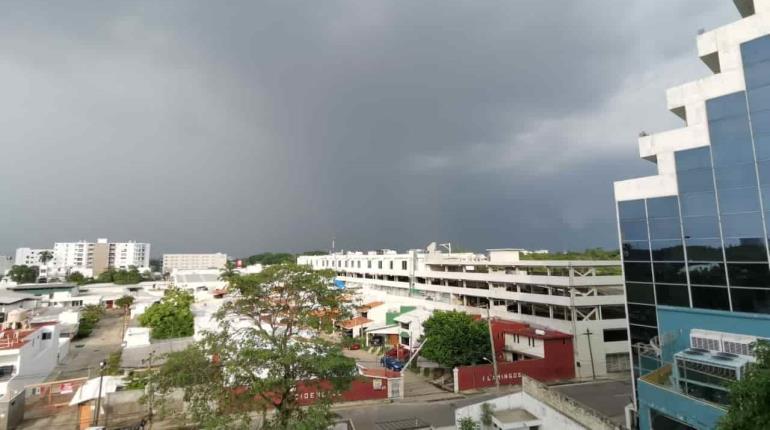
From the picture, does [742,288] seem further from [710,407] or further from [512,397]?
[512,397]

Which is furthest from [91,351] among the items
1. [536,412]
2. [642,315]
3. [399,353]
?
[642,315]

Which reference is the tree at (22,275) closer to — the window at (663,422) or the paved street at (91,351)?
the paved street at (91,351)

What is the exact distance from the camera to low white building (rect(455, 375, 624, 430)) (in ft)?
53.1

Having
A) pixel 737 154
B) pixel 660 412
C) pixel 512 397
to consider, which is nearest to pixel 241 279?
Answer: pixel 512 397

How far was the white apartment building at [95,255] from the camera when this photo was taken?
161625 millimetres

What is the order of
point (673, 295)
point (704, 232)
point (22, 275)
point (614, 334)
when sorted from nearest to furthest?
point (704, 232)
point (673, 295)
point (614, 334)
point (22, 275)

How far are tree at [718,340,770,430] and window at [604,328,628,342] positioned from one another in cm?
2736

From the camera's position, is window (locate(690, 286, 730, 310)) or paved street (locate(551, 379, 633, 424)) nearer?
window (locate(690, 286, 730, 310))

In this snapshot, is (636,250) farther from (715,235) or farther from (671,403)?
(671,403)

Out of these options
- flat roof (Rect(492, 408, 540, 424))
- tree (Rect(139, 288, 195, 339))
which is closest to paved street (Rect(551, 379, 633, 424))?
flat roof (Rect(492, 408, 540, 424))

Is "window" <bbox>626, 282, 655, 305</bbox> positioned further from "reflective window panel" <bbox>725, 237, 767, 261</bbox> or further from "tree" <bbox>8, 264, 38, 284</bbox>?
"tree" <bbox>8, 264, 38, 284</bbox>

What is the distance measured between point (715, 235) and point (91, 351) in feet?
169

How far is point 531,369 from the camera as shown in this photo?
29047 millimetres

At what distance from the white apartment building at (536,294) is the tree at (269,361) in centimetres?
201
